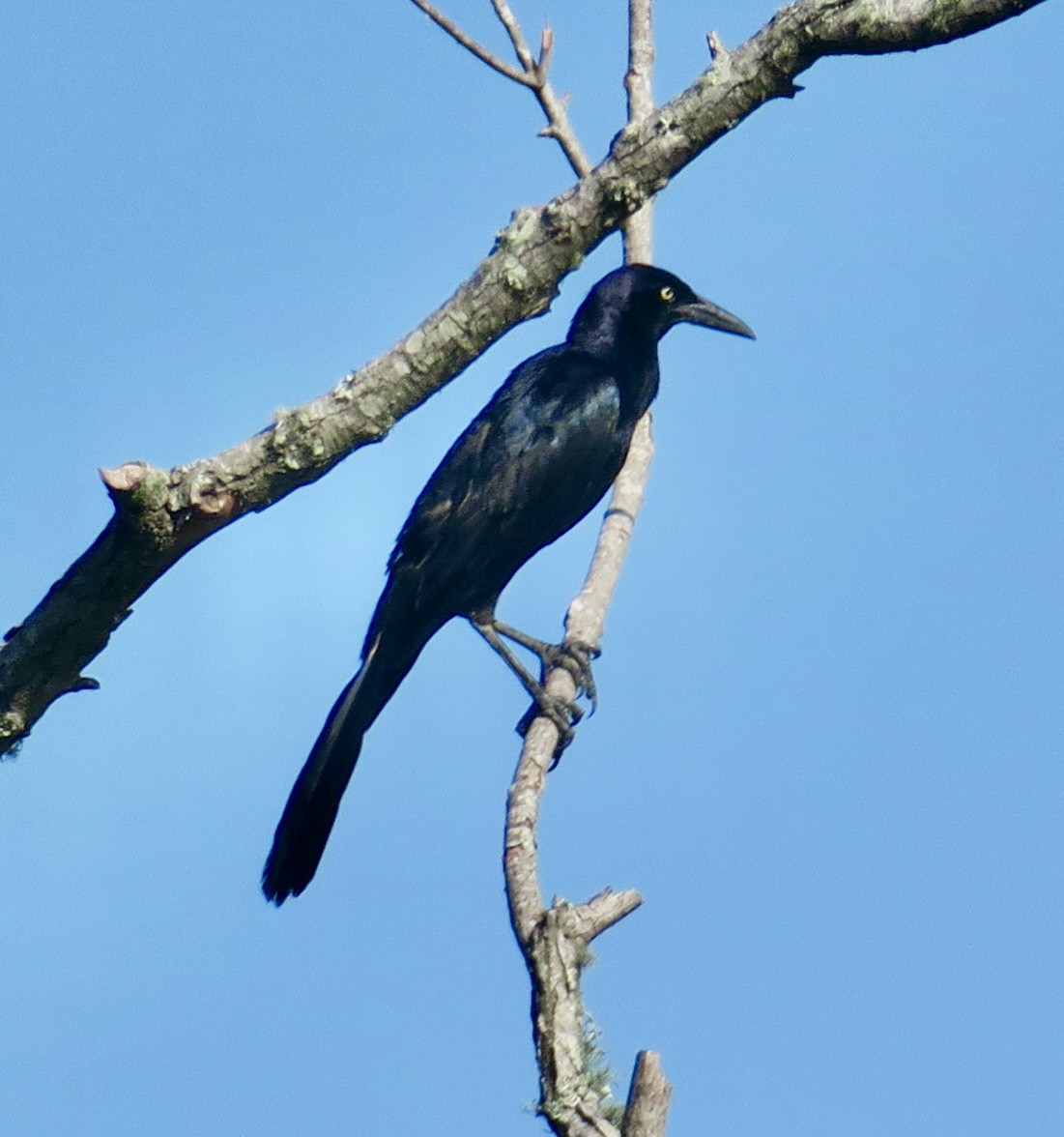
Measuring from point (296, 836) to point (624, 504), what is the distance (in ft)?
5.88

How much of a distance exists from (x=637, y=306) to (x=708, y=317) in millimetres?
346

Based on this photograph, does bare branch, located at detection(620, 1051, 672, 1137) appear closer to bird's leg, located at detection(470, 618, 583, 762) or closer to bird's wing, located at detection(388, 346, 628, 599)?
bird's leg, located at detection(470, 618, 583, 762)

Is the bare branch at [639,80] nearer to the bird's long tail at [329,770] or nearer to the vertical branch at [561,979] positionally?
the bird's long tail at [329,770]

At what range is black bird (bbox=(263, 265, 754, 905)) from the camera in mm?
5734

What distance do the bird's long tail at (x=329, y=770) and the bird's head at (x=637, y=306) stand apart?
1716 millimetres

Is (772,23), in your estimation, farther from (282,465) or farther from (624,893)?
(624,893)

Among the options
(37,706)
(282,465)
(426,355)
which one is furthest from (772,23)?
(37,706)

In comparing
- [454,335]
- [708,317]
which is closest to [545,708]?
[454,335]

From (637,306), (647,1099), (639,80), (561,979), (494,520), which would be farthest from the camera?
(637,306)

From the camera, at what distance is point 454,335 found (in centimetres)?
387

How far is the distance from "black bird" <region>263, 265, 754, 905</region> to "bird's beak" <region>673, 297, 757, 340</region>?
432mm

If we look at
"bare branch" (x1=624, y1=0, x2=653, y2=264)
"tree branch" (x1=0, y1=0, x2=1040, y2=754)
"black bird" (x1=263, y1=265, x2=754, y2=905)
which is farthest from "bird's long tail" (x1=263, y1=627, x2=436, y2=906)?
"bare branch" (x1=624, y1=0, x2=653, y2=264)

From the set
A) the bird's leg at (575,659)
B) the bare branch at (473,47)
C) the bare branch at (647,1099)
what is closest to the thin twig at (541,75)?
the bare branch at (473,47)

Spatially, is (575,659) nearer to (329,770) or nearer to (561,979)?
(329,770)
